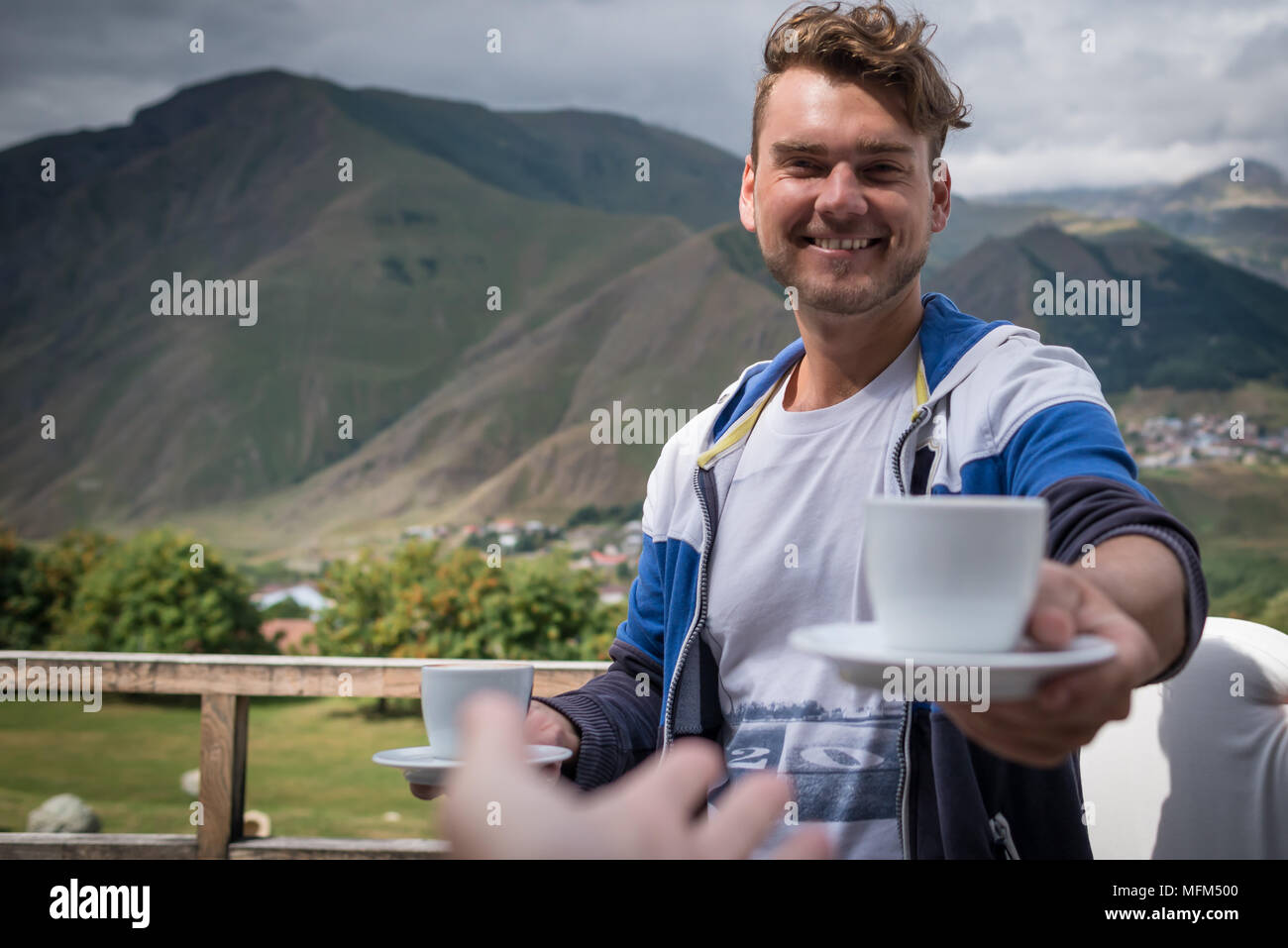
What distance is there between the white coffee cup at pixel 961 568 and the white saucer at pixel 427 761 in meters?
0.43

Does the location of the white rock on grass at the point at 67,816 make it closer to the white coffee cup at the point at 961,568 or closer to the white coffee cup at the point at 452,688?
the white coffee cup at the point at 452,688

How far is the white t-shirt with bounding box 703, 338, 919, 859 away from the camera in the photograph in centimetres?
140

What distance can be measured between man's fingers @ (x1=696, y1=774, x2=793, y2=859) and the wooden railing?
1966 mm

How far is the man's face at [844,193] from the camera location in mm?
1448

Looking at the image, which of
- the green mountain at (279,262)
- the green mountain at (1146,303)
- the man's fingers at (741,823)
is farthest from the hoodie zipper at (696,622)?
the green mountain at (279,262)

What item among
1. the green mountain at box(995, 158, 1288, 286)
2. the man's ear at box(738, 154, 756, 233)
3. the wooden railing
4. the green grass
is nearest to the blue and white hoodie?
the man's ear at box(738, 154, 756, 233)

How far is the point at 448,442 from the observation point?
34.9 ft

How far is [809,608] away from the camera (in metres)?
1.46

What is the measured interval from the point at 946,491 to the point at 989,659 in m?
0.74

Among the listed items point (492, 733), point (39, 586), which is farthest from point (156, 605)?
point (492, 733)

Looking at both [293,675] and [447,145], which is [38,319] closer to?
[447,145]

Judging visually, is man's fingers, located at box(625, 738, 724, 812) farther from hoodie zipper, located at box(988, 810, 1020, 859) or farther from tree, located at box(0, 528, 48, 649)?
tree, located at box(0, 528, 48, 649)

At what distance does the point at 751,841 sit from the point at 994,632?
318 mm

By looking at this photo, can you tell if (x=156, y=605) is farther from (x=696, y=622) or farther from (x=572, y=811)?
(x=572, y=811)
